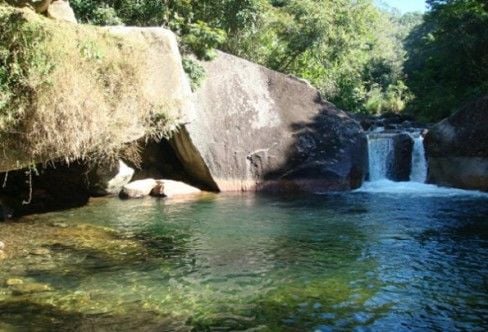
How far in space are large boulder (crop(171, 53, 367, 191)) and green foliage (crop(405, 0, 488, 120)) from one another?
10338 mm

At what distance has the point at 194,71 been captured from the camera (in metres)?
18.1

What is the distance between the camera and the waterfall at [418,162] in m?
20.0

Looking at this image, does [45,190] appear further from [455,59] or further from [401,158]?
[455,59]

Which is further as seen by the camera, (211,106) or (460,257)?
(211,106)

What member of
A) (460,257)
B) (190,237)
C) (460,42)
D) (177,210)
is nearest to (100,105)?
(190,237)

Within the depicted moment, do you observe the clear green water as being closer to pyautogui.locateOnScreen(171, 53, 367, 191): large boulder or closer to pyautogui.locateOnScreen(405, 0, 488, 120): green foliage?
pyautogui.locateOnScreen(171, 53, 367, 191): large boulder

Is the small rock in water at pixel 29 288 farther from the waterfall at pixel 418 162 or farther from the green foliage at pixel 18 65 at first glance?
the waterfall at pixel 418 162

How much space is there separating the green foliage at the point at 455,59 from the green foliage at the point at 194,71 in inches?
568

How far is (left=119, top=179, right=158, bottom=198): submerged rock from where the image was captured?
17.5m

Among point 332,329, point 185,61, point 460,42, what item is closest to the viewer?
point 332,329

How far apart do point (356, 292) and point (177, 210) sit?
7.90m

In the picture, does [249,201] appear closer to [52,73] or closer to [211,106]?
[211,106]

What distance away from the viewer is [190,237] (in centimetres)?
1155

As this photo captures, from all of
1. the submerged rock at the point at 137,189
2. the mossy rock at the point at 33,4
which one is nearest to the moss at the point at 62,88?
the mossy rock at the point at 33,4
